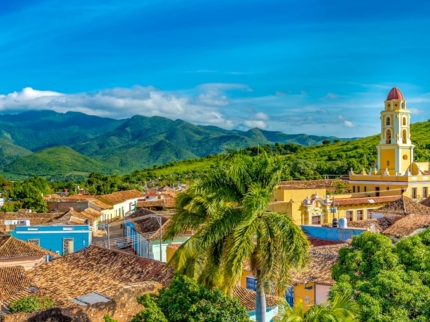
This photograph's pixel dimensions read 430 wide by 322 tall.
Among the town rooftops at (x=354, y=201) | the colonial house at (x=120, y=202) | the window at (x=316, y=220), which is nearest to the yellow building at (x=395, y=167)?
the town rooftops at (x=354, y=201)

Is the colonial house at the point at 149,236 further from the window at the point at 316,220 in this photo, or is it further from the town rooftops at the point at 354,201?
the town rooftops at the point at 354,201

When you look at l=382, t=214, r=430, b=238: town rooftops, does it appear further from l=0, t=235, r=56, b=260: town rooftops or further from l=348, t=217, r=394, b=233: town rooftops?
l=0, t=235, r=56, b=260: town rooftops

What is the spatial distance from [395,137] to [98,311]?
4242cm

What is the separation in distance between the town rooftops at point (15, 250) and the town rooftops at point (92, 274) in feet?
13.2

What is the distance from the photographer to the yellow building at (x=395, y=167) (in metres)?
47.2

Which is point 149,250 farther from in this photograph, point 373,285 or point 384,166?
point 384,166

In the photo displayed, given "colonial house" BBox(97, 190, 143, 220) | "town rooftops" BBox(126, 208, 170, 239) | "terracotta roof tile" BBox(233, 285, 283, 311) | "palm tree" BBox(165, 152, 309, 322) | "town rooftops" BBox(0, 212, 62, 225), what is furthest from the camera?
"colonial house" BBox(97, 190, 143, 220)

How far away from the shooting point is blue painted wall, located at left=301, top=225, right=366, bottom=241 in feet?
80.5

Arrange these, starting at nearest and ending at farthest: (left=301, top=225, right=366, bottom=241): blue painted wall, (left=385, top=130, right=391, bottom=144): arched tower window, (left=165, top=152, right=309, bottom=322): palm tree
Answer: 1. (left=165, top=152, right=309, bottom=322): palm tree
2. (left=301, top=225, right=366, bottom=241): blue painted wall
3. (left=385, top=130, right=391, bottom=144): arched tower window

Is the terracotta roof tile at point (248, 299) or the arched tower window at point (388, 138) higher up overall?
the arched tower window at point (388, 138)

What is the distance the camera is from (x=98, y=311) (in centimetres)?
1250

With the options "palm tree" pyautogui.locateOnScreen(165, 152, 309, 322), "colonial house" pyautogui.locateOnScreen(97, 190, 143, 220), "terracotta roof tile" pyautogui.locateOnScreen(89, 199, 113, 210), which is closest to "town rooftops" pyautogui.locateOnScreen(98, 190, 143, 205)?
"colonial house" pyautogui.locateOnScreen(97, 190, 143, 220)

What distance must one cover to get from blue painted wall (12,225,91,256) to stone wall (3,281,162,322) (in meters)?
23.1

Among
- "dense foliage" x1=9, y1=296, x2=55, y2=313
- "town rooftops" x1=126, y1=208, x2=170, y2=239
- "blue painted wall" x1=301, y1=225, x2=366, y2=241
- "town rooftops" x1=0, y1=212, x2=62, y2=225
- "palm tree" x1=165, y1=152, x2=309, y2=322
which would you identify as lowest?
"dense foliage" x1=9, y1=296, x2=55, y2=313
